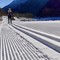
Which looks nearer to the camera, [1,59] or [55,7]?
[1,59]

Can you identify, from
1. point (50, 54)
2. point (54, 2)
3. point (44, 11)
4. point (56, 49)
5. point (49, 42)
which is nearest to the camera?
point (50, 54)

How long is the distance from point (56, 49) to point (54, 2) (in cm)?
6153

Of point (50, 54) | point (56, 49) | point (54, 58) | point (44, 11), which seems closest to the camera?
point (54, 58)

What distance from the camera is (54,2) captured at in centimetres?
6912

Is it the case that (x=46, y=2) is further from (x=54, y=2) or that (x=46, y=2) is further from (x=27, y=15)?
(x=27, y=15)

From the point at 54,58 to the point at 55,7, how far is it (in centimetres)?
5936

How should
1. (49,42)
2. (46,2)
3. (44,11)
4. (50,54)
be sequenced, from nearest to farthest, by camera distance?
(50,54) < (49,42) < (44,11) < (46,2)

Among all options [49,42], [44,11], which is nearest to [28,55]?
[49,42]

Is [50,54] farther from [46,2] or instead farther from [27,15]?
[46,2]

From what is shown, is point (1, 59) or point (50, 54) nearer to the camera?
point (1, 59)

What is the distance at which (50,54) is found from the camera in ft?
25.3

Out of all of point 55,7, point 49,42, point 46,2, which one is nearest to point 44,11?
point 55,7

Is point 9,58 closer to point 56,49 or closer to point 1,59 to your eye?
point 1,59

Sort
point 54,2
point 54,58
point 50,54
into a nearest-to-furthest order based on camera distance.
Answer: point 54,58 < point 50,54 < point 54,2
